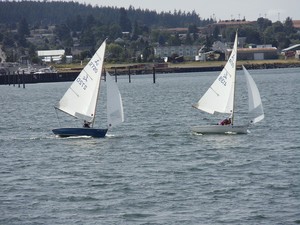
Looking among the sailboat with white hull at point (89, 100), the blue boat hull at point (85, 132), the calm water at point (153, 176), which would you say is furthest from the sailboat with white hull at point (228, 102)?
the blue boat hull at point (85, 132)

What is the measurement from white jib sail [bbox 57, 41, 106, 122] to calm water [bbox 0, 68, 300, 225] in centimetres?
201

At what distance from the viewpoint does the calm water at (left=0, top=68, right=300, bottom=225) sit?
123 feet

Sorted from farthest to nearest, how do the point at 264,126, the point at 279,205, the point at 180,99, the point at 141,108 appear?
the point at 180,99 → the point at 141,108 → the point at 264,126 → the point at 279,205

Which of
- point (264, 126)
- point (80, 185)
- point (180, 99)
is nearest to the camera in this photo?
point (80, 185)

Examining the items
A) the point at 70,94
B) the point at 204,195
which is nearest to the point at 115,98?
the point at 70,94

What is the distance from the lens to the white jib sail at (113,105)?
61.8 metres

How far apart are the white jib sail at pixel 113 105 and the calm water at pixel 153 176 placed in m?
1.16

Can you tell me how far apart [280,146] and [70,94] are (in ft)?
46.0

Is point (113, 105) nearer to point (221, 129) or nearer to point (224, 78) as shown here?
point (221, 129)

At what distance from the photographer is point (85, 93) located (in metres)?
63.7

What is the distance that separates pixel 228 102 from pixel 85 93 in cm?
844

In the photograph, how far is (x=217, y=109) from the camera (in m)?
64.0

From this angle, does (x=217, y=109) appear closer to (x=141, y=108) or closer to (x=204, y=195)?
(x=204, y=195)

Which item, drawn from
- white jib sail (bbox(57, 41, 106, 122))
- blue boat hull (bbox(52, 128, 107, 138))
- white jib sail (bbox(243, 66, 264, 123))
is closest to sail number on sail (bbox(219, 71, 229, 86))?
white jib sail (bbox(243, 66, 264, 123))
